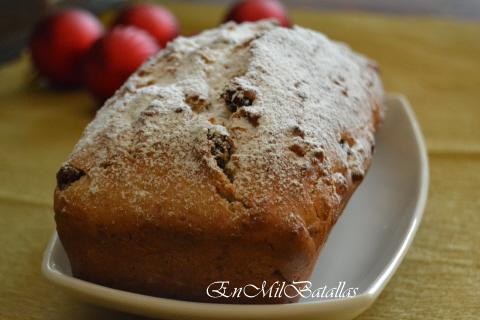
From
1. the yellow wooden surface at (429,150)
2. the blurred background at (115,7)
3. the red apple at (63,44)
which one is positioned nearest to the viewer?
the yellow wooden surface at (429,150)

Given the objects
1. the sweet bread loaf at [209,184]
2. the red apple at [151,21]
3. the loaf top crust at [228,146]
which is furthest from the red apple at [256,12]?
the sweet bread loaf at [209,184]

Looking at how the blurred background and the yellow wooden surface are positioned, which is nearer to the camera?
the yellow wooden surface

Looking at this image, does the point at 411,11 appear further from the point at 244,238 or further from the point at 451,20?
the point at 244,238

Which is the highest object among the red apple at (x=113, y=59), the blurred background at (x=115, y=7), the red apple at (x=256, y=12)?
the red apple at (x=256, y=12)

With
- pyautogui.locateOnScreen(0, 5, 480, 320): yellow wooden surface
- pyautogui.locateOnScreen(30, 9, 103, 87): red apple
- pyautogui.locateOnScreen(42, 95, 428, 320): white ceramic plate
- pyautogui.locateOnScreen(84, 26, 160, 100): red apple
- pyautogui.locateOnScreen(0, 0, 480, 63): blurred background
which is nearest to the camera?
pyautogui.locateOnScreen(42, 95, 428, 320): white ceramic plate

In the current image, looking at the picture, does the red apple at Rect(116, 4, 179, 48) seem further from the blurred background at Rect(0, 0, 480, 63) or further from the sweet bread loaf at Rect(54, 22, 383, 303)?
the sweet bread loaf at Rect(54, 22, 383, 303)

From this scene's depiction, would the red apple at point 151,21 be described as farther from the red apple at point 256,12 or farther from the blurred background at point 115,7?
the blurred background at point 115,7

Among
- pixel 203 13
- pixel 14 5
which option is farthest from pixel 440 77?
pixel 14 5

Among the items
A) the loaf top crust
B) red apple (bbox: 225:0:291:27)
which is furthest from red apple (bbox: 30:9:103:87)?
the loaf top crust
